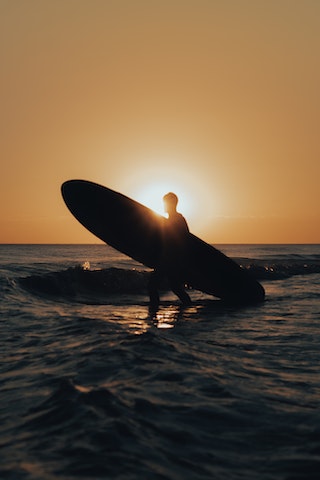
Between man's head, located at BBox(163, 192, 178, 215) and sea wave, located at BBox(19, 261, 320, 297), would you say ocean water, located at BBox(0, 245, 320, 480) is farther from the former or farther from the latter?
sea wave, located at BBox(19, 261, 320, 297)

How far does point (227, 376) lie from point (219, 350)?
1.33 metres

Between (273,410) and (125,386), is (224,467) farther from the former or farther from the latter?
(125,386)

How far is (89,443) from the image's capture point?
3404 millimetres

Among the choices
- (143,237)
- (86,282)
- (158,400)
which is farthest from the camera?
(86,282)

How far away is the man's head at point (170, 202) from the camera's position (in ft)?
34.3

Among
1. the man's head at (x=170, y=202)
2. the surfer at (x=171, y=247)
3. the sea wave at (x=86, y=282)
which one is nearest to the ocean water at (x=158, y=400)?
the surfer at (x=171, y=247)

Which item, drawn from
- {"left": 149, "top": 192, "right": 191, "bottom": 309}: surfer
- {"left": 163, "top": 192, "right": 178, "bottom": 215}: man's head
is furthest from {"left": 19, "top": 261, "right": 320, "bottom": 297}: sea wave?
{"left": 163, "top": 192, "right": 178, "bottom": 215}: man's head

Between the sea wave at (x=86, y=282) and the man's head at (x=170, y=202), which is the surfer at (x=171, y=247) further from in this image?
the sea wave at (x=86, y=282)

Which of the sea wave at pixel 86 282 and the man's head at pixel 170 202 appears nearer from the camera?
the man's head at pixel 170 202

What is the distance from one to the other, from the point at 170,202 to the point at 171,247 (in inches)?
39.8

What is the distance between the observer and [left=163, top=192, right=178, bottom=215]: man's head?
10453 millimetres

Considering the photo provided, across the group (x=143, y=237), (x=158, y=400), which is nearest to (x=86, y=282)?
(x=143, y=237)

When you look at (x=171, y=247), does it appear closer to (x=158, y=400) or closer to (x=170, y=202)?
(x=170, y=202)

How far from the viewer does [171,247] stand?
35.4ft
